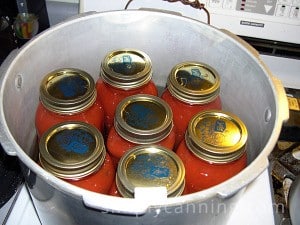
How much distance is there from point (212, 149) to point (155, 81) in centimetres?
25

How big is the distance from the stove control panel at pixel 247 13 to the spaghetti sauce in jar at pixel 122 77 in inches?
6.2

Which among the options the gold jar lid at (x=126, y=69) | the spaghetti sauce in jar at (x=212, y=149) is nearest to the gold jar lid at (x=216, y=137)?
the spaghetti sauce in jar at (x=212, y=149)

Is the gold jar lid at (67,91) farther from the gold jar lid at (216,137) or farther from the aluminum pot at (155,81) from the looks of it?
the gold jar lid at (216,137)

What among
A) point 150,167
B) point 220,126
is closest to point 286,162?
point 220,126

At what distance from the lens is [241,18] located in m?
0.73

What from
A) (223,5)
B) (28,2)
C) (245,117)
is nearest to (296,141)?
(245,117)

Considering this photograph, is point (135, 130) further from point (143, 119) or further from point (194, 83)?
point (194, 83)

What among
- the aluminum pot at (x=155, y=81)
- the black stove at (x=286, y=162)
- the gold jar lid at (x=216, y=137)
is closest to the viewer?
the aluminum pot at (x=155, y=81)

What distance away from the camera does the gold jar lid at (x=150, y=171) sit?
18.0 inches

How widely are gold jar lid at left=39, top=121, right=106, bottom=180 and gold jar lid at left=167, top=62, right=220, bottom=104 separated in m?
0.15

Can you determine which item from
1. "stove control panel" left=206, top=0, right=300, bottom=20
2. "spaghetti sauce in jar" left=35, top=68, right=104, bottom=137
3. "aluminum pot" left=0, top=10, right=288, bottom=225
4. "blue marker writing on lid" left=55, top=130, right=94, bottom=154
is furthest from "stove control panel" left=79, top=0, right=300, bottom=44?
"blue marker writing on lid" left=55, top=130, right=94, bottom=154

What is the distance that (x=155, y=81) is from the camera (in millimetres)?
714

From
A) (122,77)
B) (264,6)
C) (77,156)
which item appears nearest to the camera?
(77,156)

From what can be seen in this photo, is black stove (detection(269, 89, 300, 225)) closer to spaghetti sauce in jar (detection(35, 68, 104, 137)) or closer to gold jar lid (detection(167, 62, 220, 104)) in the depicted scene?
gold jar lid (detection(167, 62, 220, 104))
